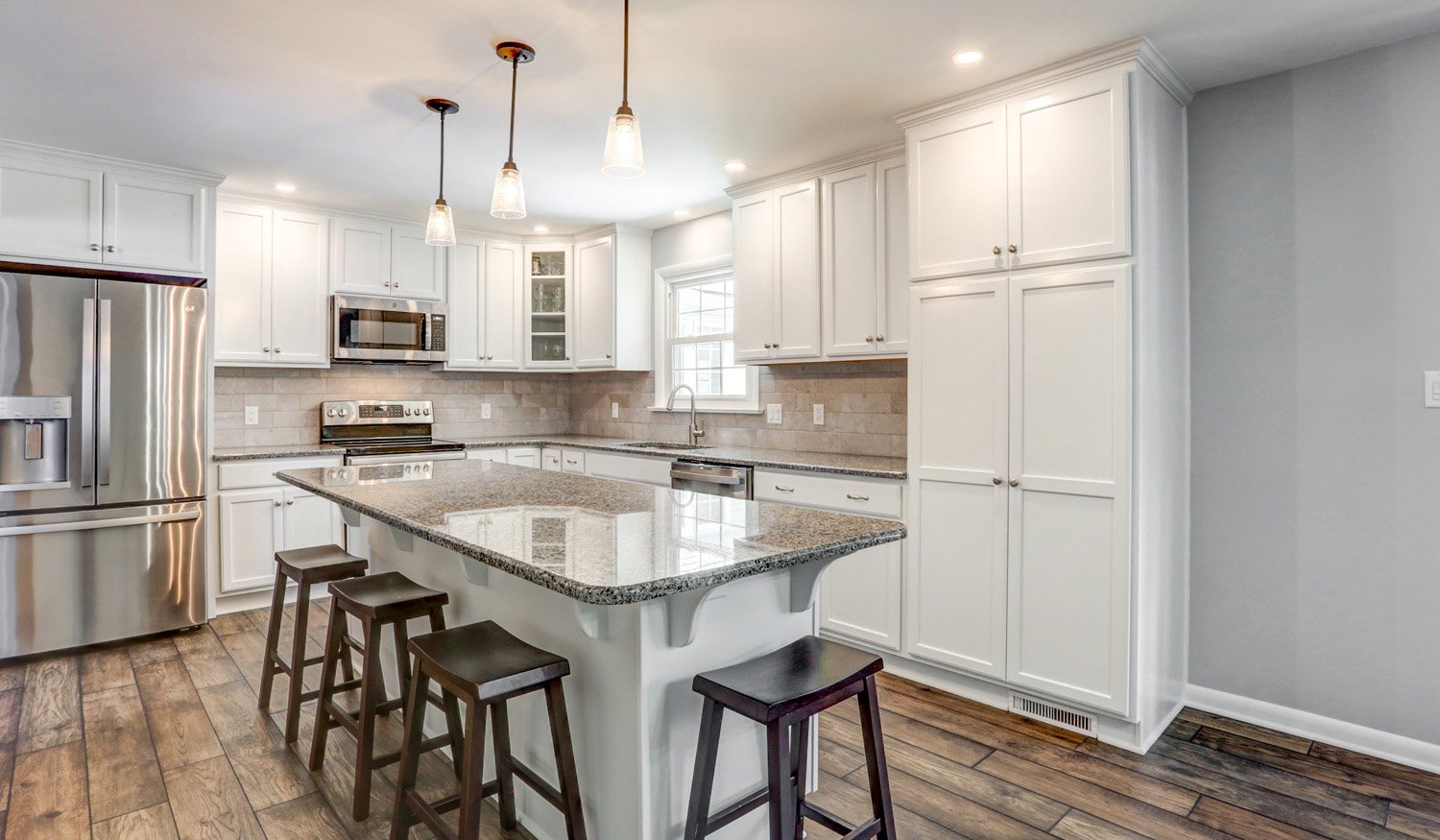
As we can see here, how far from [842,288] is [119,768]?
10.8 feet

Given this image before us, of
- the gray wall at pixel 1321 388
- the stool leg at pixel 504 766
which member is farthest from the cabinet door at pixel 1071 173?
the stool leg at pixel 504 766

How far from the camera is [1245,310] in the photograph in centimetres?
276

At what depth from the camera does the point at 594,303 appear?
5.18m

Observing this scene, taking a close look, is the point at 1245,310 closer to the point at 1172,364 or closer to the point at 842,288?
the point at 1172,364

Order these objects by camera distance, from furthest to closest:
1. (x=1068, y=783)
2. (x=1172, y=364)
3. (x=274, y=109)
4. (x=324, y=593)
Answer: (x=324, y=593)
(x=274, y=109)
(x=1172, y=364)
(x=1068, y=783)

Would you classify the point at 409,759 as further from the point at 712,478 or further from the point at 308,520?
the point at 308,520

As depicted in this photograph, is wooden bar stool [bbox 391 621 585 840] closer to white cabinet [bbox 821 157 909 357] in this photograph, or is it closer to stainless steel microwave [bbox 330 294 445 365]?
white cabinet [bbox 821 157 909 357]

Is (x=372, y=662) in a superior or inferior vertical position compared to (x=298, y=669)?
superior

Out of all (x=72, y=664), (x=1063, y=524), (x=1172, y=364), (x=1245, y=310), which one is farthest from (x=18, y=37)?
(x=1245, y=310)

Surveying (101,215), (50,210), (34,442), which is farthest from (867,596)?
(50,210)

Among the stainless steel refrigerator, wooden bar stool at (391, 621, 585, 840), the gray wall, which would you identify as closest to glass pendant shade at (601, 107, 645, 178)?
wooden bar stool at (391, 621, 585, 840)

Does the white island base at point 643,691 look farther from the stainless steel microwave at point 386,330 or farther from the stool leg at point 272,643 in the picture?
the stainless steel microwave at point 386,330

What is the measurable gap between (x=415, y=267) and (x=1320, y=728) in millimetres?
5087

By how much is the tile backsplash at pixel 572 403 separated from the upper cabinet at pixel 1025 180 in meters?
0.93
